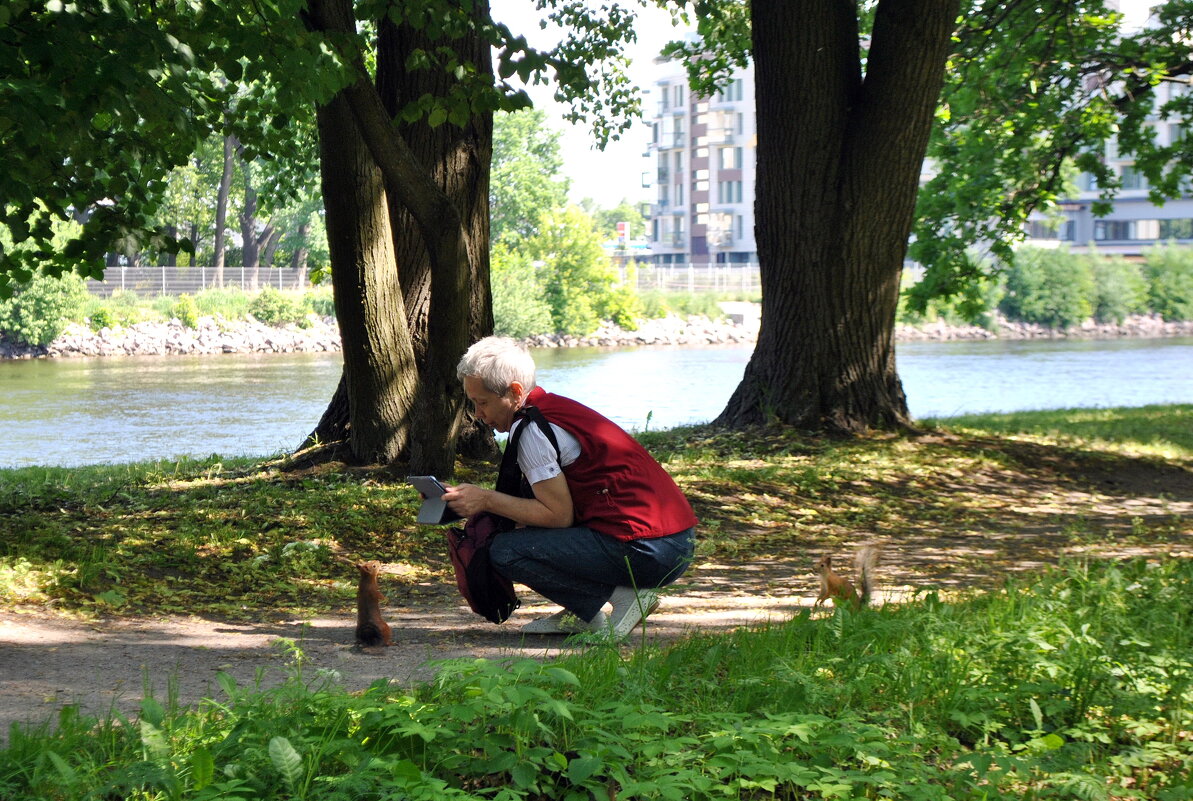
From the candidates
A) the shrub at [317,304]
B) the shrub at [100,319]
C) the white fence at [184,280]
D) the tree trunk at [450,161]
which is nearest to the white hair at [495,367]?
the tree trunk at [450,161]

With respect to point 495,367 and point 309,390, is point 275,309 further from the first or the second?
point 495,367

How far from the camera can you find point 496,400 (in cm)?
478

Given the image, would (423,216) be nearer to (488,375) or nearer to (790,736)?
(488,375)

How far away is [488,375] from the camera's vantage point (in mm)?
4730

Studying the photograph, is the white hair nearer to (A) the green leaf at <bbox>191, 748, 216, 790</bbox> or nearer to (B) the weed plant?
(B) the weed plant

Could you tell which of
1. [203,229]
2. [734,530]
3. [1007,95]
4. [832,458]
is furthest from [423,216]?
[203,229]

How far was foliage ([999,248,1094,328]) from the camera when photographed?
203 feet

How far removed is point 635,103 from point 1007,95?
5.18 metres

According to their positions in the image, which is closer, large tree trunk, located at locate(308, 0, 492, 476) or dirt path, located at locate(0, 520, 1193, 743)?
dirt path, located at locate(0, 520, 1193, 743)

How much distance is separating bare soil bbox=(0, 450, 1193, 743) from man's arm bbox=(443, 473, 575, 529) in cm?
52

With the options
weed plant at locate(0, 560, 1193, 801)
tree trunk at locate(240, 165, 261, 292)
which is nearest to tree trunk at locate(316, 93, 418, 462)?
weed plant at locate(0, 560, 1193, 801)

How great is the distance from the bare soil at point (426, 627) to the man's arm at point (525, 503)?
52 cm

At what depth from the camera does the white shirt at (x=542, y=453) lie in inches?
188

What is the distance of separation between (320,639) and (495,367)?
5.04ft
